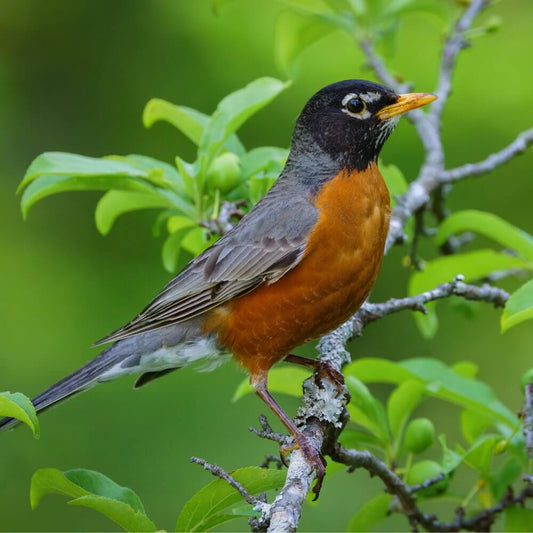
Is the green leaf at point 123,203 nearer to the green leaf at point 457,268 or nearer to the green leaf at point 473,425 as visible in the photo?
the green leaf at point 457,268

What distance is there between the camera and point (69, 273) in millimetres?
4836

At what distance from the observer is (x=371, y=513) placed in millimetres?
3045

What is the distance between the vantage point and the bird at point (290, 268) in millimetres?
3053

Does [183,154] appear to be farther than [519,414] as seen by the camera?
Yes

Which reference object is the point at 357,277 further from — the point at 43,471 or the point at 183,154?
the point at 183,154

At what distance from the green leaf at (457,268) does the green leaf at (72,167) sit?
1.13 meters

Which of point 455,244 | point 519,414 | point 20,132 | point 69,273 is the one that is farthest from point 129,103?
point 519,414

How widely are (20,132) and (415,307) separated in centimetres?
319

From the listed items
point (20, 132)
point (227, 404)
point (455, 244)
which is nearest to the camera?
point (455, 244)

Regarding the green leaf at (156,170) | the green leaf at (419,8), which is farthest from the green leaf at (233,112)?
the green leaf at (419,8)

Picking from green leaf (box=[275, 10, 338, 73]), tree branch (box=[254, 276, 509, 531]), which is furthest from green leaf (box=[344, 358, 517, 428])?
green leaf (box=[275, 10, 338, 73])

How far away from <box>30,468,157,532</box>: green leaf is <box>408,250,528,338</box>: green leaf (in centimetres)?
138

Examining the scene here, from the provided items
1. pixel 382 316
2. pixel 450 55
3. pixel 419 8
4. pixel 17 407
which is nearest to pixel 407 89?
pixel 450 55

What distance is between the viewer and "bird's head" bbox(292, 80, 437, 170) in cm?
329
